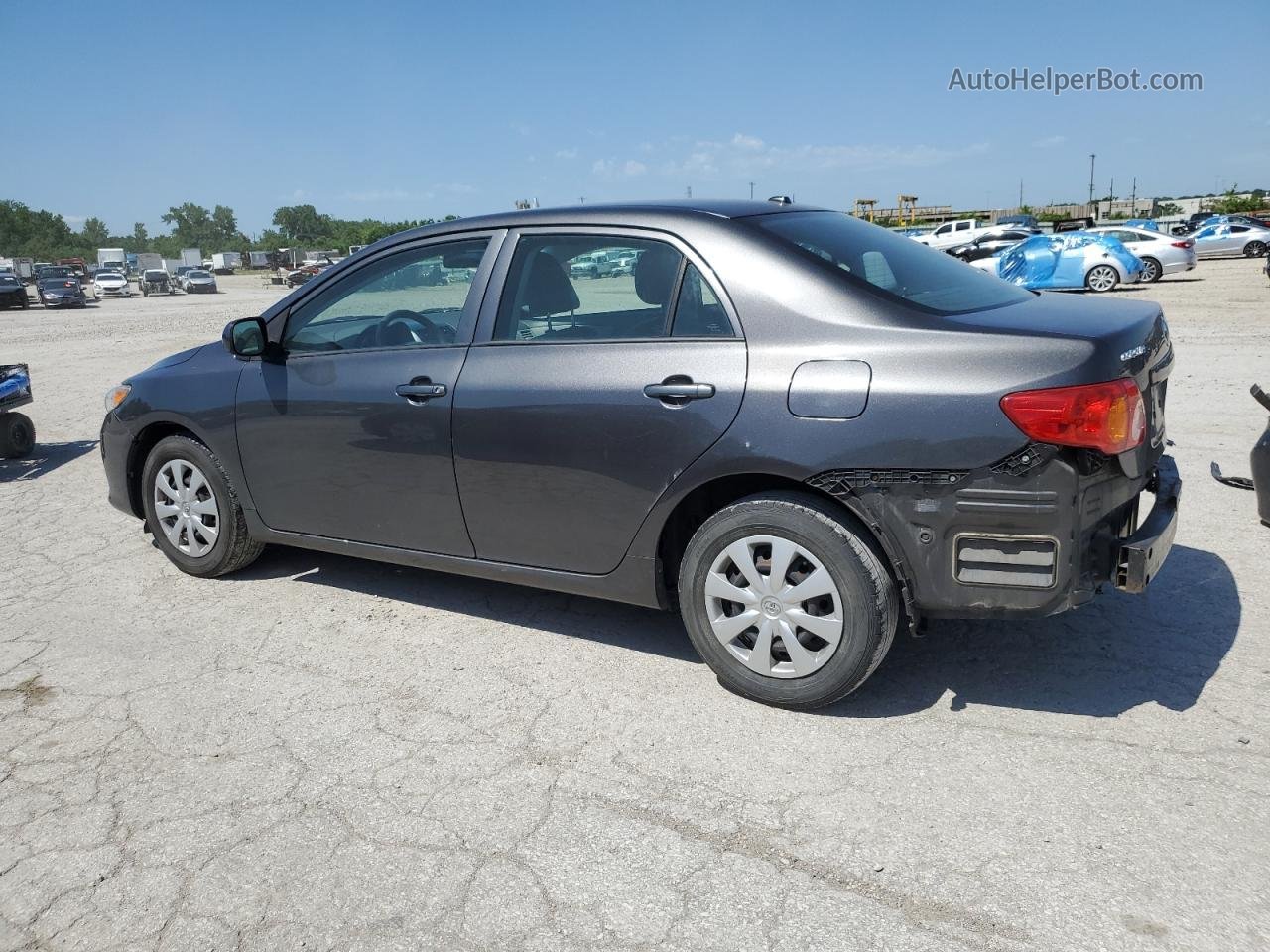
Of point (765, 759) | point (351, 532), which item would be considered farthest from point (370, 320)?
point (765, 759)

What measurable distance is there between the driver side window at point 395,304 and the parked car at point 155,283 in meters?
57.6

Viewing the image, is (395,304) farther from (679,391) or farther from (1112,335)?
(1112,335)

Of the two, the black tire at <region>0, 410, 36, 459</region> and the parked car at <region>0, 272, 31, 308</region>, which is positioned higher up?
the parked car at <region>0, 272, 31, 308</region>

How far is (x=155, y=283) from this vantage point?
56.2 meters

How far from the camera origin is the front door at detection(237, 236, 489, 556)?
4.12 m

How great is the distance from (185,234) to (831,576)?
20574 centimetres

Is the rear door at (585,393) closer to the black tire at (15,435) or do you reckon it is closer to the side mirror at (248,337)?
the side mirror at (248,337)

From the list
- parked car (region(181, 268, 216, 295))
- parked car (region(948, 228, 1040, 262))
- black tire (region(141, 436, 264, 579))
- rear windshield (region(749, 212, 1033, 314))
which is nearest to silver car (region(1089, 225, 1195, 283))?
parked car (region(948, 228, 1040, 262))

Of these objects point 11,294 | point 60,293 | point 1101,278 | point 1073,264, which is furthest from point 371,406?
point 60,293

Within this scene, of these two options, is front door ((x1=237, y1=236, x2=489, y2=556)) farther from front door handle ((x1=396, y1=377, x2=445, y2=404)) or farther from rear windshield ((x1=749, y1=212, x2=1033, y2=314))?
rear windshield ((x1=749, y1=212, x2=1033, y2=314))

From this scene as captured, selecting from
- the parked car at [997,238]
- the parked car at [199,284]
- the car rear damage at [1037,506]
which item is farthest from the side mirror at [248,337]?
the parked car at [199,284]

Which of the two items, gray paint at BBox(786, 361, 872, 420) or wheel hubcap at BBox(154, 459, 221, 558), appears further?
wheel hubcap at BBox(154, 459, 221, 558)

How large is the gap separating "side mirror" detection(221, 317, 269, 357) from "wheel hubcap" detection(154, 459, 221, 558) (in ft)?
2.48

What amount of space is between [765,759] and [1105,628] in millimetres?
1739
